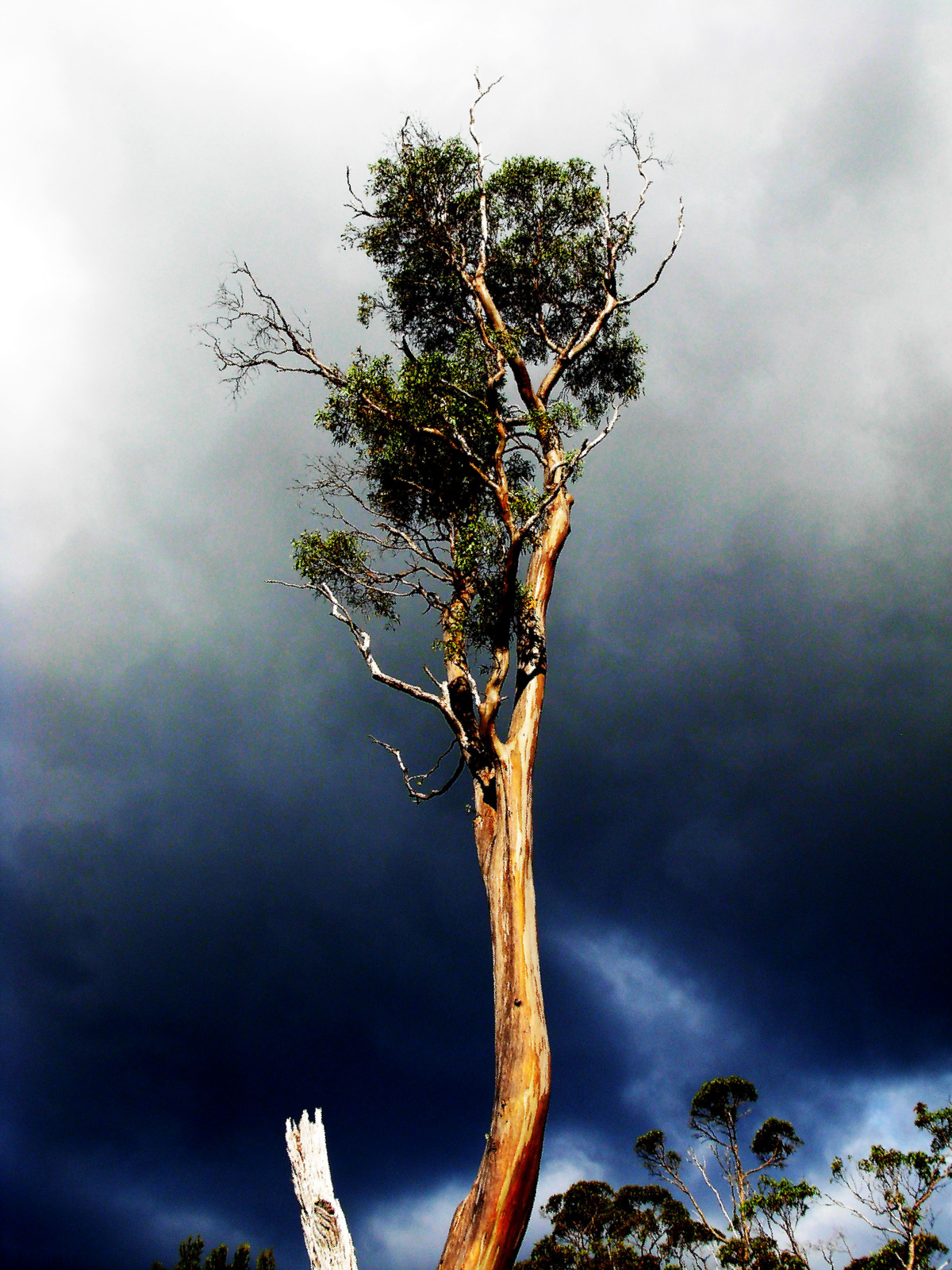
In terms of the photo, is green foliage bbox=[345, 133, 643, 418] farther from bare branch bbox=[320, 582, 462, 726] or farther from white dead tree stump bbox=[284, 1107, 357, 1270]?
white dead tree stump bbox=[284, 1107, 357, 1270]

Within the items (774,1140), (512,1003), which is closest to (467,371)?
(512,1003)

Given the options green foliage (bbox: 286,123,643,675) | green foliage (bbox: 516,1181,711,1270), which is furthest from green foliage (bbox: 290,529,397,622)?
green foliage (bbox: 516,1181,711,1270)

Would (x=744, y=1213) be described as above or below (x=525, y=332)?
below

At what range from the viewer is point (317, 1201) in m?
6.04

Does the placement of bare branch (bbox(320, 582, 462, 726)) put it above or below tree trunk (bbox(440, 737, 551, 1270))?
above

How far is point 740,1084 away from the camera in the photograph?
21.1 metres

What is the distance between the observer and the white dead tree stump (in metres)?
5.84

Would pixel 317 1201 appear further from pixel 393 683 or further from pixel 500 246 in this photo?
pixel 500 246

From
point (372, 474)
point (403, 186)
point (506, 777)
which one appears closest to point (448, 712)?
point (506, 777)

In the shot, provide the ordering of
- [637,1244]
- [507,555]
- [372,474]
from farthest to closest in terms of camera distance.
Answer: [637,1244] → [372,474] → [507,555]

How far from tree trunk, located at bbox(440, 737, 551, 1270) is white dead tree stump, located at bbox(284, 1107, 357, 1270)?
877 mm

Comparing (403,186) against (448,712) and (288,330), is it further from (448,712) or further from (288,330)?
(448,712)

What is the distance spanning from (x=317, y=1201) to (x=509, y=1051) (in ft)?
6.54

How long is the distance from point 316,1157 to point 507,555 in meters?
6.33
